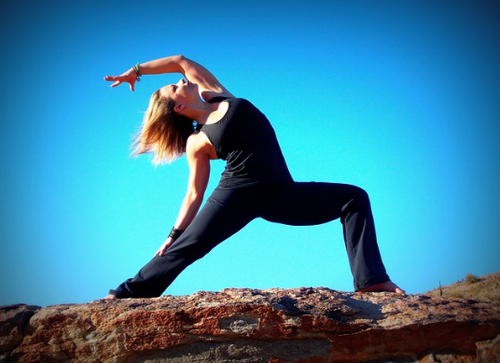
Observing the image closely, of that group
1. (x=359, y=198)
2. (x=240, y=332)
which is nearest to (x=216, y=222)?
(x=240, y=332)

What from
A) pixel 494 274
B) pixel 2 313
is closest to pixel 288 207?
pixel 2 313

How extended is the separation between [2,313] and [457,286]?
7647mm

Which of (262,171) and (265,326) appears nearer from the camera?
(265,326)

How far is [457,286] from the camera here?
27.2 feet

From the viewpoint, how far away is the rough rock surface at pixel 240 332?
2879 mm

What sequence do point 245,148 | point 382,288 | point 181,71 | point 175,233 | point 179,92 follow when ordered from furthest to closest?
point 181,71
point 179,92
point 245,148
point 175,233
point 382,288

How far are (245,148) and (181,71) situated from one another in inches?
54.2

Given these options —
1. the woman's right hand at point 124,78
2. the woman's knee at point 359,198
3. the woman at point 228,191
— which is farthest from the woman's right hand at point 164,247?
the woman's right hand at point 124,78

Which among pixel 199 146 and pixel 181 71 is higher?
pixel 181 71

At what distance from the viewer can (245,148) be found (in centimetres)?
406

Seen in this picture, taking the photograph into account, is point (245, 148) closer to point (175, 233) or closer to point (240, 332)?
point (175, 233)

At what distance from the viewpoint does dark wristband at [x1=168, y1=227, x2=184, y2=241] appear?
12.7ft

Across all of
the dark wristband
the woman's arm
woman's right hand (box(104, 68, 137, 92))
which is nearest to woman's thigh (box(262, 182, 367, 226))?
the woman's arm

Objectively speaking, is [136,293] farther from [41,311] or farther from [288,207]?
[288,207]
